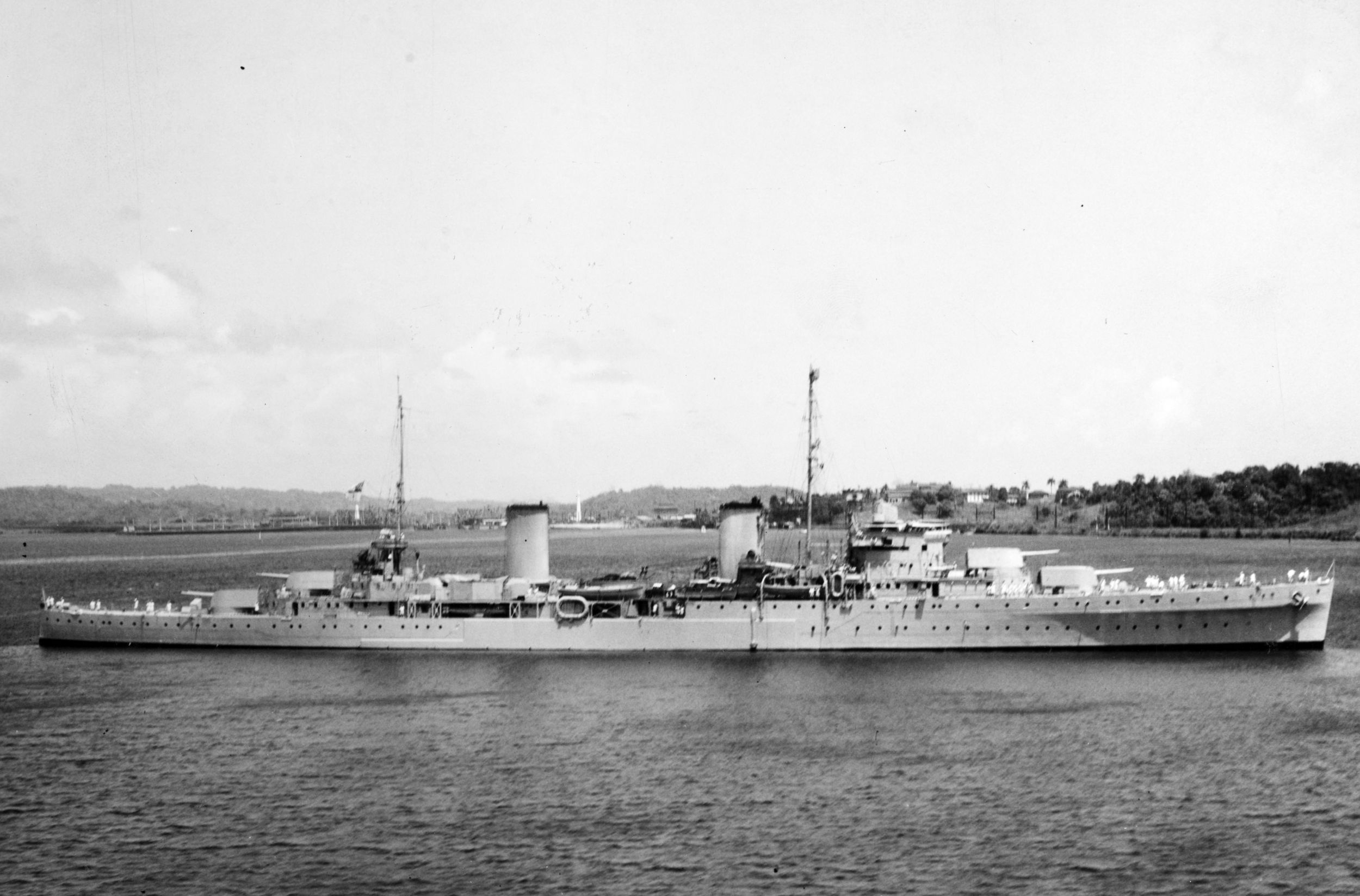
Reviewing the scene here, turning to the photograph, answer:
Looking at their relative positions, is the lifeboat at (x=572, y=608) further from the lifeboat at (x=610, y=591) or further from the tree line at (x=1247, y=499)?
the tree line at (x=1247, y=499)

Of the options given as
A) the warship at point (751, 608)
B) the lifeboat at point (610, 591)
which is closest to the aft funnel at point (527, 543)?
the warship at point (751, 608)

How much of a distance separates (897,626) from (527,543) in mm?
15328

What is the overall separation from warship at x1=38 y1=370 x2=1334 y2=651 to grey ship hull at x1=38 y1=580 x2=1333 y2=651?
5 centimetres

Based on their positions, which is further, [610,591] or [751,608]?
[610,591]

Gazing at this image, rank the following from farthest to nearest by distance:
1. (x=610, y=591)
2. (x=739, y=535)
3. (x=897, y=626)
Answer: (x=739, y=535), (x=610, y=591), (x=897, y=626)

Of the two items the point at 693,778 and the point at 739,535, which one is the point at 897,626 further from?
the point at 693,778

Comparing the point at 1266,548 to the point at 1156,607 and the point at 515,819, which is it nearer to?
the point at 1156,607

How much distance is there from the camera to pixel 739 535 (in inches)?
1854

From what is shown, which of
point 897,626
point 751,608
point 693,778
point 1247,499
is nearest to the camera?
point 693,778

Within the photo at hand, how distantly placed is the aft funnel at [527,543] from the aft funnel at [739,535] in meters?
7.34

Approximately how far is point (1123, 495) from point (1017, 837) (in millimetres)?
184108

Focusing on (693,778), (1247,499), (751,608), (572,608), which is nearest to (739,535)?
(751,608)

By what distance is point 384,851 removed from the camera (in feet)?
71.0

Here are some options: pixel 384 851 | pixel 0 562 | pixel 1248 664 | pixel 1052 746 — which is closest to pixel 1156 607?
pixel 1248 664
